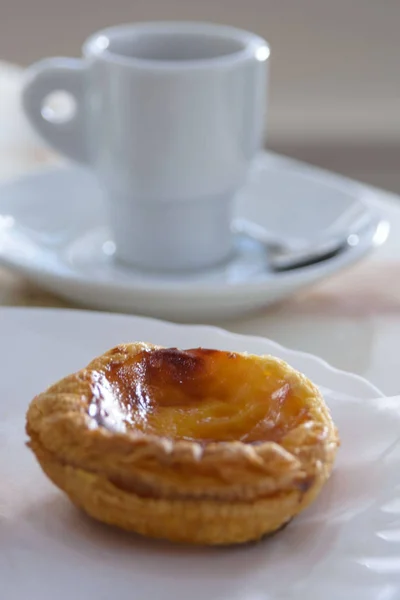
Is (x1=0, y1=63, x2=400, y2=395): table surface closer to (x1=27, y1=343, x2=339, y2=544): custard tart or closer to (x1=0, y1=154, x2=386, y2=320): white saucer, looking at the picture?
(x1=0, y1=154, x2=386, y2=320): white saucer

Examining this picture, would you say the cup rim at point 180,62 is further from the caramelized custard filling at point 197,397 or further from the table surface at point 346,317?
the caramelized custard filling at point 197,397

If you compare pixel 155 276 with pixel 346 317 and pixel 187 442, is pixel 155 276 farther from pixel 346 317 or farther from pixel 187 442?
pixel 187 442

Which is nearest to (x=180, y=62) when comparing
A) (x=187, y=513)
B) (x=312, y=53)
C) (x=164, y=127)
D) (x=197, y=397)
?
(x=164, y=127)

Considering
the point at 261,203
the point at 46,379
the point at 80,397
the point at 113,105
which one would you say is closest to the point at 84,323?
the point at 46,379

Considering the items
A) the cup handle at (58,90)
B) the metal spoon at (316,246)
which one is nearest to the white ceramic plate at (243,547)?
the metal spoon at (316,246)

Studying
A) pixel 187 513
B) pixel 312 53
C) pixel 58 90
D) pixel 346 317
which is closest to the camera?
pixel 187 513

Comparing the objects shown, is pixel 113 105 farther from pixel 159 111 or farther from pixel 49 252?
pixel 49 252
